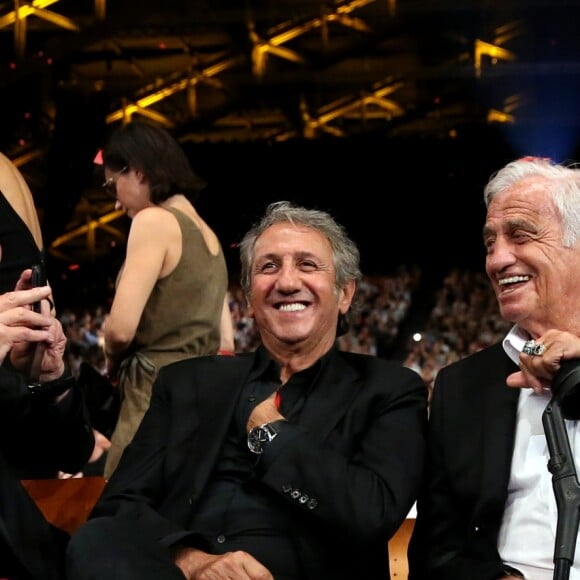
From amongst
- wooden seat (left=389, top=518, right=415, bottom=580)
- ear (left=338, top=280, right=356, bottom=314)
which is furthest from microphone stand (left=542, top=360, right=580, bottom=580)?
wooden seat (left=389, top=518, right=415, bottom=580)

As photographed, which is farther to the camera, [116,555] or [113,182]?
[113,182]

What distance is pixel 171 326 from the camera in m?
3.23

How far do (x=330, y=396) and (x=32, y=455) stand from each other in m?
0.63

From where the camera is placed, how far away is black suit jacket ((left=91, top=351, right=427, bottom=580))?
215 centimetres

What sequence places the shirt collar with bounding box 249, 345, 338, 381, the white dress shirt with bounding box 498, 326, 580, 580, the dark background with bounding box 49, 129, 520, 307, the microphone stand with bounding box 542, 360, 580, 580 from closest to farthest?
the microphone stand with bounding box 542, 360, 580, 580, the white dress shirt with bounding box 498, 326, 580, 580, the shirt collar with bounding box 249, 345, 338, 381, the dark background with bounding box 49, 129, 520, 307

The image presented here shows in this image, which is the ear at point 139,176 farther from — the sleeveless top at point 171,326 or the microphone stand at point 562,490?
the microphone stand at point 562,490

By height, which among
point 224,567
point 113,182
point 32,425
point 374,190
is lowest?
point 224,567

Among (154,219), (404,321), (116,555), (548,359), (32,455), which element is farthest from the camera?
(404,321)

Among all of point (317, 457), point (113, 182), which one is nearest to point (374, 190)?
point (113, 182)

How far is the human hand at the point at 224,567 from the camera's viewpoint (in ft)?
6.86

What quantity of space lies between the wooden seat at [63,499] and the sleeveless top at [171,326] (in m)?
0.55

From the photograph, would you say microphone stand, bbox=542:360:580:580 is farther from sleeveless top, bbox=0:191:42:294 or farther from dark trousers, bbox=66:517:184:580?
sleeveless top, bbox=0:191:42:294

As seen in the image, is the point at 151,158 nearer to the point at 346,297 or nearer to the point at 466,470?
the point at 346,297

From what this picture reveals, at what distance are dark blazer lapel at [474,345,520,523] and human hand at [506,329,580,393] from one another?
260mm
